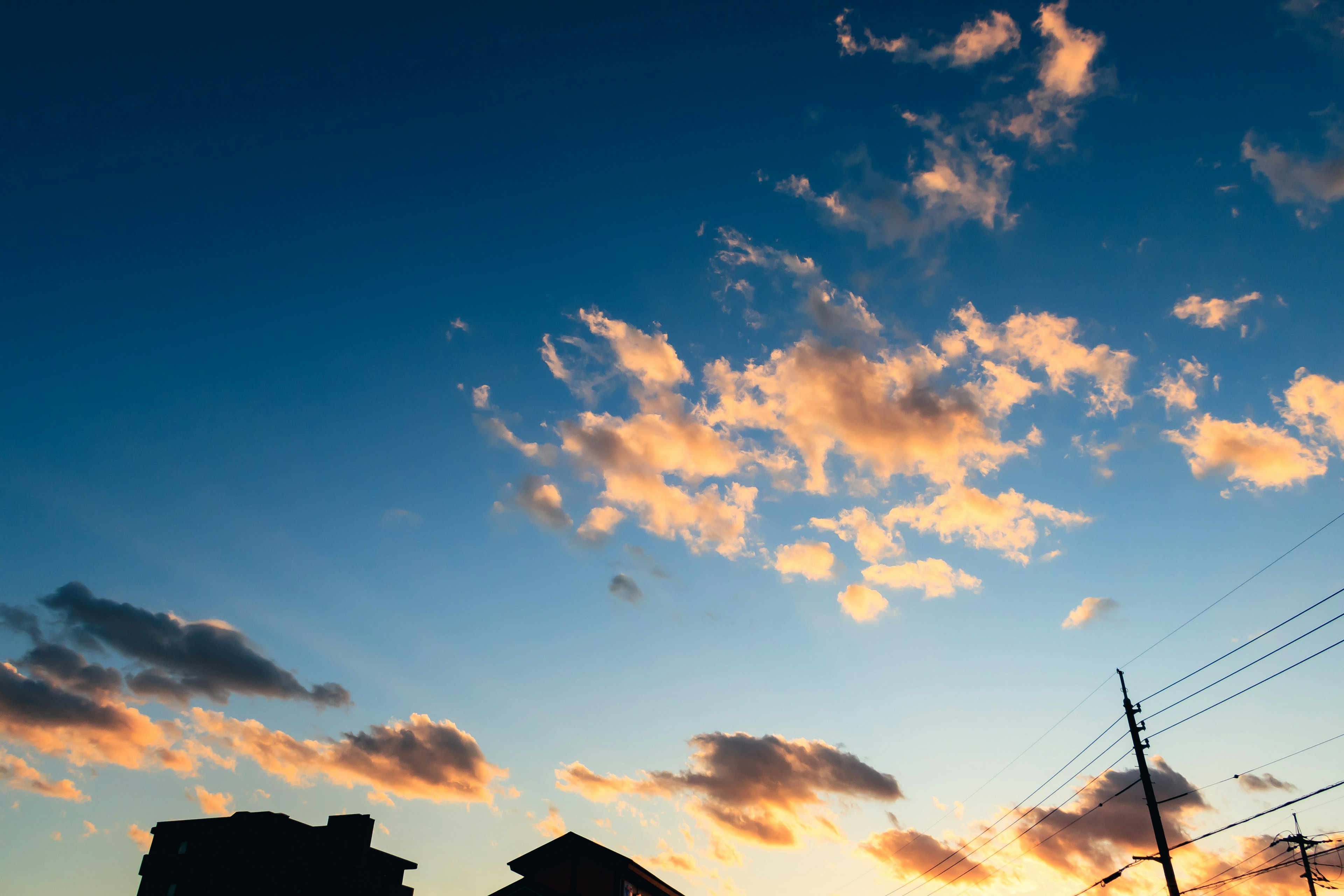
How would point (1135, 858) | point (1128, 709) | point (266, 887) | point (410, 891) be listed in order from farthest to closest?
point (410, 891) → point (266, 887) → point (1128, 709) → point (1135, 858)

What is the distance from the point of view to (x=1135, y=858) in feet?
78.6

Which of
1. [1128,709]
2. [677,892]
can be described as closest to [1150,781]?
[1128,709]

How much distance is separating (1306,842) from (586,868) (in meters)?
49.2

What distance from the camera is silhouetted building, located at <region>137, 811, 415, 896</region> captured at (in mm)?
45469

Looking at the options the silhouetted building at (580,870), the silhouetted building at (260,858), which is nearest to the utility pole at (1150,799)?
the silhouetted building at (580,870)

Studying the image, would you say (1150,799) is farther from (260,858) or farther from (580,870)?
(260,858)

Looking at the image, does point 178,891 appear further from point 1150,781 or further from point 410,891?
point 1150,781

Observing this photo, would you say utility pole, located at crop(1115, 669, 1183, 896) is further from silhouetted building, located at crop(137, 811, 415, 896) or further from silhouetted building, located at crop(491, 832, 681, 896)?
silhouetted building, located at crop(137, 811, 415, 896)

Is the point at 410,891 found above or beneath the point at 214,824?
beneath

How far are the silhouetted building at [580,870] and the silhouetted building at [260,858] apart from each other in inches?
846

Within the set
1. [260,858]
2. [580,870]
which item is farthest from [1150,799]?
[260,858]

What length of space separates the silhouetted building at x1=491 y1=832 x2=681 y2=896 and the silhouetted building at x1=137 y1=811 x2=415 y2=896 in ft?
70.5

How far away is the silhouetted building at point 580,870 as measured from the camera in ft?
105

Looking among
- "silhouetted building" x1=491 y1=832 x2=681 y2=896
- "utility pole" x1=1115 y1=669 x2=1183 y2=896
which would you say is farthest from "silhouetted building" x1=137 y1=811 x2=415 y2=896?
"utility pole" x1=1115 y1=669 x2=1183 y2=896
